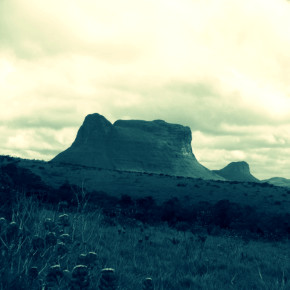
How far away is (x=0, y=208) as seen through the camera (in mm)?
9242

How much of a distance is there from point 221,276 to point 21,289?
4744 mm

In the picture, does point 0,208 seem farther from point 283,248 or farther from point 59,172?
point 59,172

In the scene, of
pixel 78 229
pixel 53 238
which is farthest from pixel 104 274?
pixel 78 229

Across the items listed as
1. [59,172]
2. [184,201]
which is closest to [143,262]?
[184,201]

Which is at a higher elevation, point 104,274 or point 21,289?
point 104,274

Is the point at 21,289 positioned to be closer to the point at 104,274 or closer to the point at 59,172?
the point at 104,274

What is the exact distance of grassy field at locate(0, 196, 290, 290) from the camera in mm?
3787

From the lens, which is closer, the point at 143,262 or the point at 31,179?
the point at 143,262

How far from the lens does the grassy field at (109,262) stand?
3787mm

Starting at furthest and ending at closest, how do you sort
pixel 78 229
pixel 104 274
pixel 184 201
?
pixel 184 201, pixel 78 229, pixel 104 274

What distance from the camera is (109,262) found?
7.21 m

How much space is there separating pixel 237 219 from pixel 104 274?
2225cm

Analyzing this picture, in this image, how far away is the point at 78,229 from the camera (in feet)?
29.0

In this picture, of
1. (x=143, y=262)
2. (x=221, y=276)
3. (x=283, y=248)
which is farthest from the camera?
(x=283, y=248)
